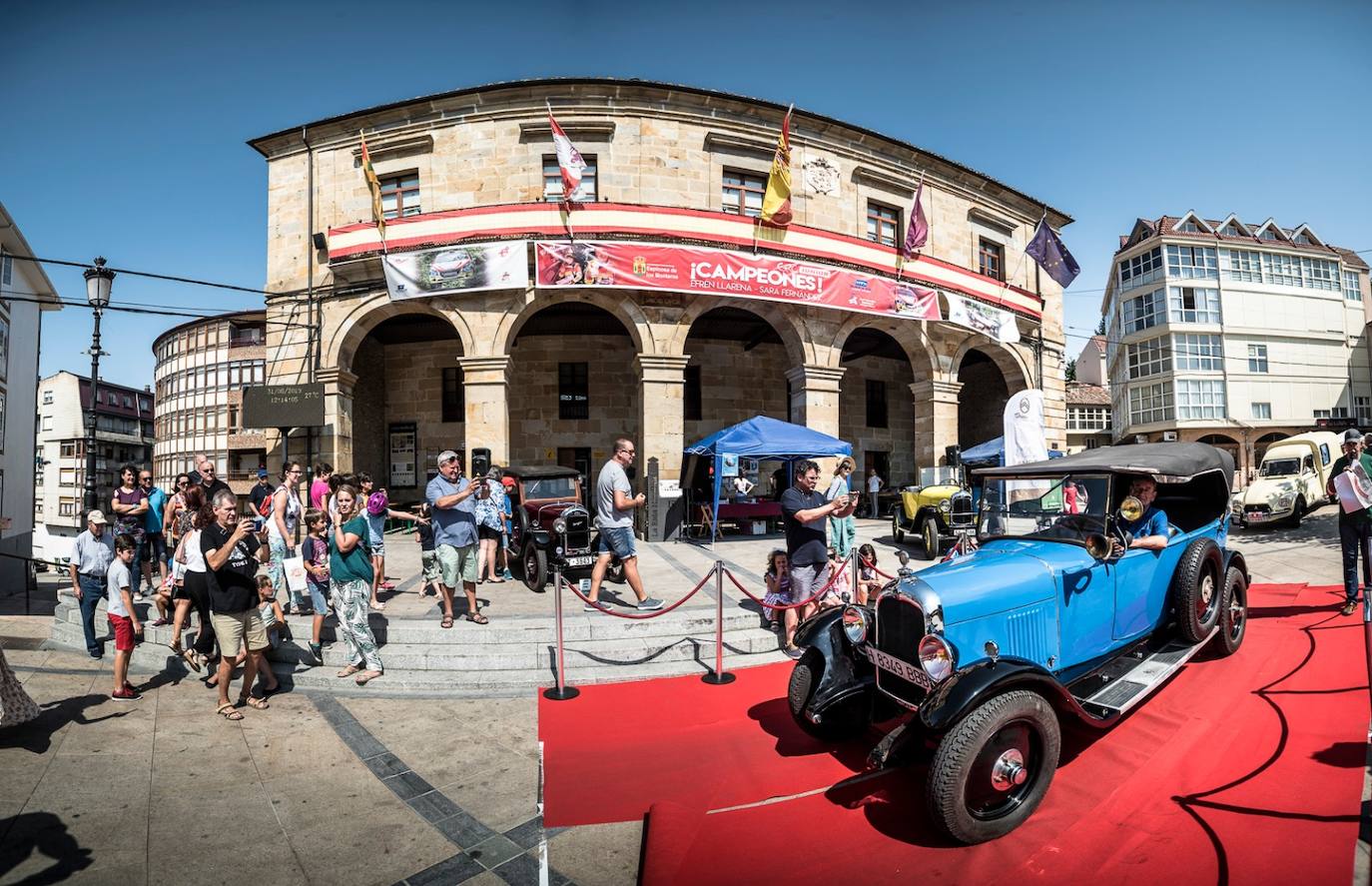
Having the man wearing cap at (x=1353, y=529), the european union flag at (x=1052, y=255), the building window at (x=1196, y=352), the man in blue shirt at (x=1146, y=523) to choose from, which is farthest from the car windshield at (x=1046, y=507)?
the building window at (x=1196, y=352)

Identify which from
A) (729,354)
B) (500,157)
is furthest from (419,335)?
(729,354)

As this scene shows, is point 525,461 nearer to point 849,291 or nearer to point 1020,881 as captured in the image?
point 849,291

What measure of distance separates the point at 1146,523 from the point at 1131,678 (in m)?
1.26

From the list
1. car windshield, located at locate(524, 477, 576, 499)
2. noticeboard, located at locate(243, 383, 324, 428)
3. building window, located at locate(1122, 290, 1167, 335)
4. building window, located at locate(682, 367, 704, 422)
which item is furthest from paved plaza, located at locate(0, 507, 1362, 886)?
building window, located at locate(1122, 290, 1167, 335)

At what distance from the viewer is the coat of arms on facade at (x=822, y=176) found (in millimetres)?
14938

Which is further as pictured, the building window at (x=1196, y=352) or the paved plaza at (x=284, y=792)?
the building window at (x=1196, y=352)

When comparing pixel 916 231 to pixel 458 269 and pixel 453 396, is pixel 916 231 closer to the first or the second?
pixel 458 269

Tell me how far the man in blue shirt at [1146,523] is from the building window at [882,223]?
12.8 meters

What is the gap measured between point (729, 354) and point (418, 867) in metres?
16.1

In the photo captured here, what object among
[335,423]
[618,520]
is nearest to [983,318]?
[618,520]

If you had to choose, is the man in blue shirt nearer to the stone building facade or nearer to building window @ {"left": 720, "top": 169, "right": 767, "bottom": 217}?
the stone building facade

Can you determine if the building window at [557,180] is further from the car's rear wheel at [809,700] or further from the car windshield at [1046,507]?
the car's rear wheel at [809,700]

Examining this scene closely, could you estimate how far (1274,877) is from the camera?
2457 mm

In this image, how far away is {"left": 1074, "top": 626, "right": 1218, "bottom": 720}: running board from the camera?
11.3ft
